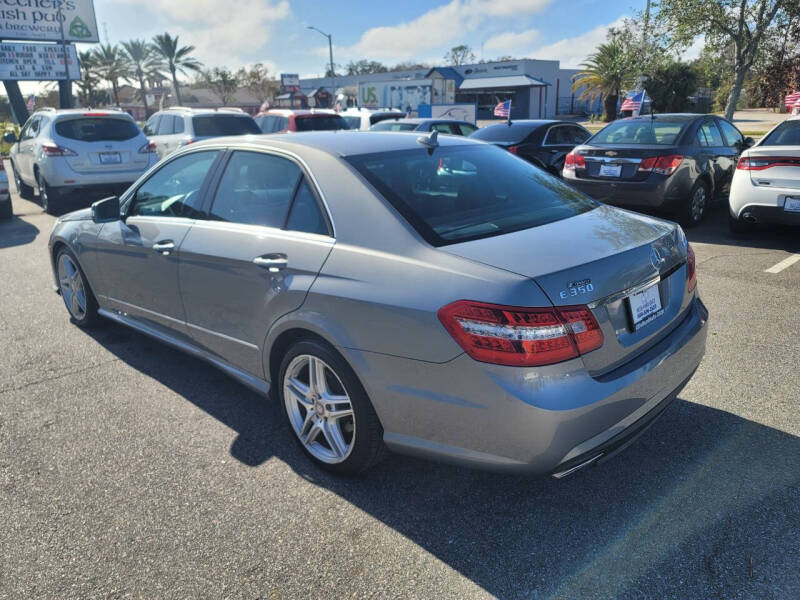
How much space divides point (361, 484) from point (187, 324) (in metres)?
1.54

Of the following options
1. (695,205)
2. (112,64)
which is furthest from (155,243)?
(112,64)

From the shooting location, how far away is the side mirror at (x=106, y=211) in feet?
13.8

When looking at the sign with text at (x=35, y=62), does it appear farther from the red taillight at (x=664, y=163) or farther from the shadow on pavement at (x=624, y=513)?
the shadow on pavement at (x=624, y=513)

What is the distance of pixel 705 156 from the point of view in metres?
8.09

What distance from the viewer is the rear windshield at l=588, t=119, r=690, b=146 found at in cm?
800

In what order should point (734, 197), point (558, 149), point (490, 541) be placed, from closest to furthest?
point (490, 541) → point (734, 197) → point (558, 149)

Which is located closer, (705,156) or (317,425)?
(317,425)

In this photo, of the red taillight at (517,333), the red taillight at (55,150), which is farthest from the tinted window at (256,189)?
the red taillight at (55,150)

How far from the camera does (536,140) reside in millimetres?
11016

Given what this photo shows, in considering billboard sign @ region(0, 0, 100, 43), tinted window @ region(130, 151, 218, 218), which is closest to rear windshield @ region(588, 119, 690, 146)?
tinted window @ region(130, 151, 218, 218)

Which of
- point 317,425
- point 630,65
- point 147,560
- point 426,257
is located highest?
point 630,65

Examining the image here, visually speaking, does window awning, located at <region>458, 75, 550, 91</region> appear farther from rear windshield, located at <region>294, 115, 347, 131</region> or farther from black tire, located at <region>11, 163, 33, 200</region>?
black tire, located at <region>11, 163, 33, 200</region>

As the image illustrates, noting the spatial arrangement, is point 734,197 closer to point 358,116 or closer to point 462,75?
point 358,116

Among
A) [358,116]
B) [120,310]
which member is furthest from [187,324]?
[358,116]
